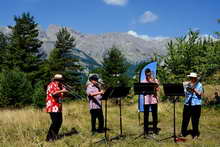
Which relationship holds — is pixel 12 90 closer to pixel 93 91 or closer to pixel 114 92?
pixel 93 91

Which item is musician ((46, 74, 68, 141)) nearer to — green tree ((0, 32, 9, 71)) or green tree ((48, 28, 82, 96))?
green tree ((0, 32, 9, 71))

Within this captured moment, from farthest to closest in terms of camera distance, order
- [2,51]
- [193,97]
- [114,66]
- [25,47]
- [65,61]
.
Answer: [2,51], [65,61], [25,47], [114,66], [193,97]

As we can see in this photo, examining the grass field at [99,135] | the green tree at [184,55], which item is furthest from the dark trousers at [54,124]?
the green tree at [184,55]

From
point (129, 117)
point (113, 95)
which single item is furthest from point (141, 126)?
point (113, 95)

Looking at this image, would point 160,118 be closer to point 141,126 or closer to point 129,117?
point 129,117

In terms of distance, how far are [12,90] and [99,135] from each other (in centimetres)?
1457

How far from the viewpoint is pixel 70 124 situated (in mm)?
10664

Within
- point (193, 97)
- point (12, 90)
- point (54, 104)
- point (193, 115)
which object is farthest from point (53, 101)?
point (12, 90)

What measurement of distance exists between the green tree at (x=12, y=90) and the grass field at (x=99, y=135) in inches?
333

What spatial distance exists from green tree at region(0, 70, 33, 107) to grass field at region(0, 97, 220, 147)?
845cm

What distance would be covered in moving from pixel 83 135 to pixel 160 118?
17.0 ft

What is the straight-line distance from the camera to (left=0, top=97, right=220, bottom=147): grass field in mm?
7355

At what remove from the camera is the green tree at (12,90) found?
21438 millimetres

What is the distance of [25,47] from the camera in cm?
4453
